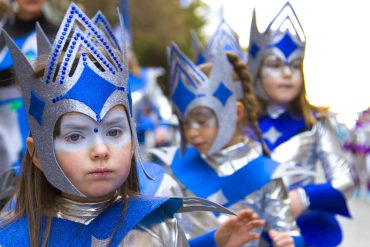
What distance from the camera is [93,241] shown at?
3340mm

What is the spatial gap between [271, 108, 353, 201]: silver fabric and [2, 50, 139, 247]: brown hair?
2.58 meters

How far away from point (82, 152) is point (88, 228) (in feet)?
0.96

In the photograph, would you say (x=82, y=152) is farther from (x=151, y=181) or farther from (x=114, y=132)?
(x=151, y=181)

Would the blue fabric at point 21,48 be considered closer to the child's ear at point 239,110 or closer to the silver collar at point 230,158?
the child's ear at point 239,110

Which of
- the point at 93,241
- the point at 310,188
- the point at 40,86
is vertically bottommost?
the point at 310,188

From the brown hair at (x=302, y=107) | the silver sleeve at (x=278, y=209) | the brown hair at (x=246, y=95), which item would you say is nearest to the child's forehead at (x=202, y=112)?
the brown hair at (x=246, y=95)

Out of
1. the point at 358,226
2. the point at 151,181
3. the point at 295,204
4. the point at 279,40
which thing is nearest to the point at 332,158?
the point at 295,204

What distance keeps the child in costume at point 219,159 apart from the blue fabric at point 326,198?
0.46 metres

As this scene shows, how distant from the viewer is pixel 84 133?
332 cm

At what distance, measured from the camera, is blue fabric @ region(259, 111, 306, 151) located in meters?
6.17

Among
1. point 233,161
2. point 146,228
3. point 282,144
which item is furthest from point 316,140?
point 146,228

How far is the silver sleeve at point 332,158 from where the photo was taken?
19.1ft

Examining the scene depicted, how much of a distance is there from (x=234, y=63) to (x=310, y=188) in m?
0.89

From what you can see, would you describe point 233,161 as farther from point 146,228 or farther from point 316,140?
point 146,228
